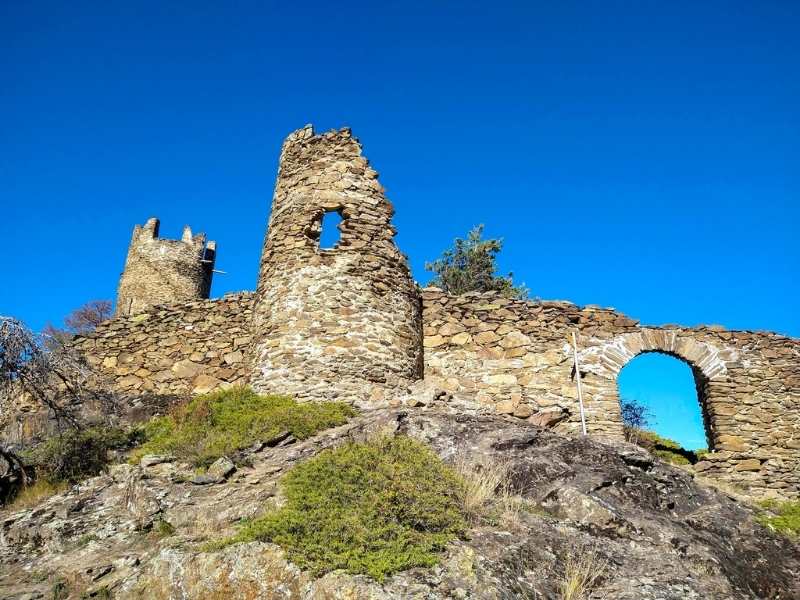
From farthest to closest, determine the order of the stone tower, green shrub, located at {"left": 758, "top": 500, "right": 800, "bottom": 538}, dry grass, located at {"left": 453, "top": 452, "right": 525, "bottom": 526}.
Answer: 1. the stone tower
2. green shrub, located at {"left": 758, "top": 500, "right": 800, "bottom": 538}
3. dry grass, located at {"left": 453, "top": 452, "right": 525, "bottom": 526}

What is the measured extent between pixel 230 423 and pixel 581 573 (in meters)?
5.60

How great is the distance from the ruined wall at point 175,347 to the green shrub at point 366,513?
593 centimetres

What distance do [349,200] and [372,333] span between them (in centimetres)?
285

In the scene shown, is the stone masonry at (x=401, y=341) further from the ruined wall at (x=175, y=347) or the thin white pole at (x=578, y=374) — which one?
the thin white pole at (x=578, y=374)

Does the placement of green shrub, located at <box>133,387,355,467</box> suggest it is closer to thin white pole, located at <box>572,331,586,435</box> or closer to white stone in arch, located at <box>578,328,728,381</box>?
thin white pole, located at <box>572,331,586,435</box>

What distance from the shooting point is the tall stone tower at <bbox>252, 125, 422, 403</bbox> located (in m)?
10.0

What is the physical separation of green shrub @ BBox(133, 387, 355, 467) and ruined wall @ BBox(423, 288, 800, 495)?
141 inches

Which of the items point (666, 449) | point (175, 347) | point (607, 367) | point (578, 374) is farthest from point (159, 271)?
point (666, 449)

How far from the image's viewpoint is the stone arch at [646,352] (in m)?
12.3

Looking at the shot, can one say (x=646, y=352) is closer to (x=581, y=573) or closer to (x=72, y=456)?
(x=581, y=573)

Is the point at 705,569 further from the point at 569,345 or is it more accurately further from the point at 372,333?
the point at 569,345

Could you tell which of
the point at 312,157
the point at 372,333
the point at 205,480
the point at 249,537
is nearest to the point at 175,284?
the point at 312,157

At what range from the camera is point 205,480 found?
695 cm

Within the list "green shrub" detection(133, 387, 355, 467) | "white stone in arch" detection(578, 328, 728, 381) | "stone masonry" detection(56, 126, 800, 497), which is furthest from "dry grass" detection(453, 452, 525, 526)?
"white stone in arch" detection(578, 328, 728, 381)
